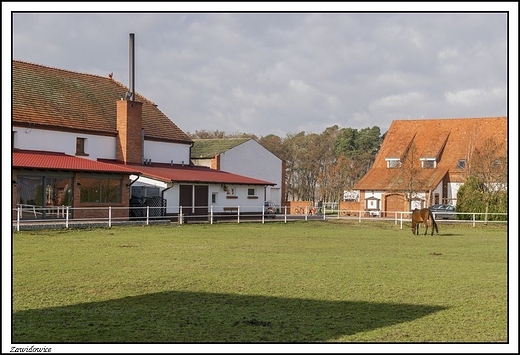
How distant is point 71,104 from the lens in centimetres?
3731

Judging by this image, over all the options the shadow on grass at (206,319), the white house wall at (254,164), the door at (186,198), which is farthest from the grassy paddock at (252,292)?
the white house wall at (254,164)

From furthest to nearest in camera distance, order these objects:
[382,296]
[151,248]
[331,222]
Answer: [331,222], [151,248], [382,296]

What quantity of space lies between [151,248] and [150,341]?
11.7m

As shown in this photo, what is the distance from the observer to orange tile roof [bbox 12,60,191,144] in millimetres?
34250

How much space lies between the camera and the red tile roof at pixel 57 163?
29.2 m

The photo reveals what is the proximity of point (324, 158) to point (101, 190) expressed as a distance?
44530 millimetres

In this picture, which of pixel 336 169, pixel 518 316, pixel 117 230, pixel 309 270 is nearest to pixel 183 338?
pixel 518 316

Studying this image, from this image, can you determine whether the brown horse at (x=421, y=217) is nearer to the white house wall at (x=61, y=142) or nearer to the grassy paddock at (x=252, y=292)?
the grassy paddock at (x=252, y=292)

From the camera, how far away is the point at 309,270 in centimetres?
1551

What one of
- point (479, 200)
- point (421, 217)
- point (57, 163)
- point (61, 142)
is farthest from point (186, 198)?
point (479, 200)

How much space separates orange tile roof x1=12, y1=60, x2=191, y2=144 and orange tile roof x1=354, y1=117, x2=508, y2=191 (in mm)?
18228

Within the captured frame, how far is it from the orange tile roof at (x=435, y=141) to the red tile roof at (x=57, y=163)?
24.3 m

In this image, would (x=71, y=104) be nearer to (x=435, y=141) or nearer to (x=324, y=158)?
(x=435, y=141)

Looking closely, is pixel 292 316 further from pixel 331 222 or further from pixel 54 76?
pixel 54 76
